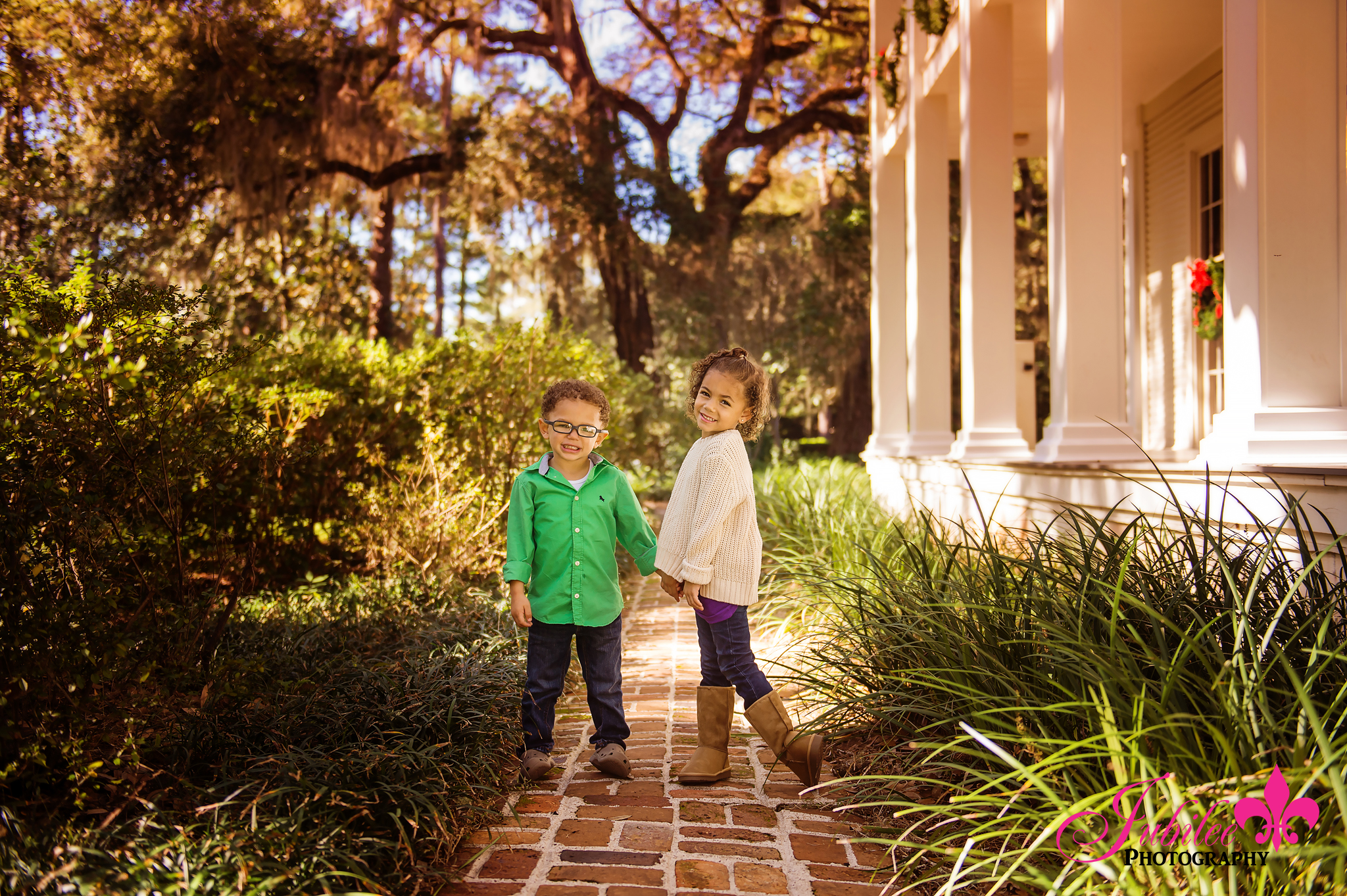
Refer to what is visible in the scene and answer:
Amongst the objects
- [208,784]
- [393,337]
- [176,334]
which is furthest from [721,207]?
[208,784]

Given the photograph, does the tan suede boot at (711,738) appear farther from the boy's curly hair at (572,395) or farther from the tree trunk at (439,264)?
the tree trunk at (439,264)

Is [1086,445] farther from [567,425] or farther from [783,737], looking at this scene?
[567,425]

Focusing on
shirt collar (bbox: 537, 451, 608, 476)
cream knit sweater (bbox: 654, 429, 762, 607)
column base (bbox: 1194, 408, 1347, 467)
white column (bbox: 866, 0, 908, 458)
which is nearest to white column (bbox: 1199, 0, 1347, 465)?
column base (bbox: 1194, 408, 1347, 467)

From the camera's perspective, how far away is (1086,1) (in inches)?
205

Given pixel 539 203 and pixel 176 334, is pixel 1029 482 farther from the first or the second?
pixel 539 203

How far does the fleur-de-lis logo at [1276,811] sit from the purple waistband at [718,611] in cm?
162

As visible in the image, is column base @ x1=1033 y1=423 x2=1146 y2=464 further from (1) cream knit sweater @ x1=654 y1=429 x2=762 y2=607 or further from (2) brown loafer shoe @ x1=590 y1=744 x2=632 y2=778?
(2) brown loafer shoe @ x1=590 y1=744 x2=632 y2=778

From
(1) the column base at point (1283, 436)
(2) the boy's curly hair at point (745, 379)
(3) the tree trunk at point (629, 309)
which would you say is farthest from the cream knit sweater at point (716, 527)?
(3) the tree trunk at point (629, 309)

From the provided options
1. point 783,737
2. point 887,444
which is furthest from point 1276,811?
point 887,444

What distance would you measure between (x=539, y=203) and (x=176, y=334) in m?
12.2

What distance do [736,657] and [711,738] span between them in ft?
1.00

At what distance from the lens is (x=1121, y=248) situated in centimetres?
520

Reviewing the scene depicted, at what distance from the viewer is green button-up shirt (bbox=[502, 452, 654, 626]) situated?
329cm

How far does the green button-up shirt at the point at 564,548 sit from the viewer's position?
3293 mm
